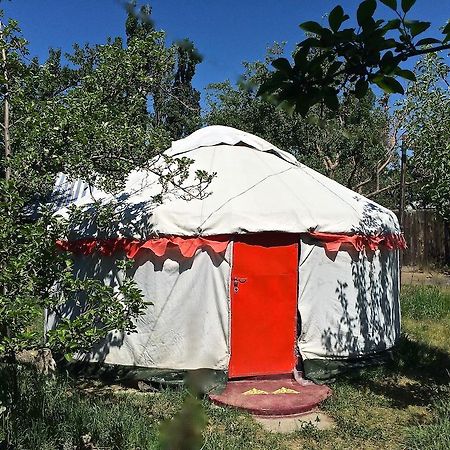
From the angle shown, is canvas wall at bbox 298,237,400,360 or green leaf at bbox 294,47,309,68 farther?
canvas wall at bbox 298,237,400,360

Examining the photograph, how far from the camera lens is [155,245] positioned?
18.4ft

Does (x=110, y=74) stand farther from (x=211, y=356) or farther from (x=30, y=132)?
(x=211, y=356)

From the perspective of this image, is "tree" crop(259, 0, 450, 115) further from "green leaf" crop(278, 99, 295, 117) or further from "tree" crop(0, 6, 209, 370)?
"tree" crop(0, 6, 209, 370)

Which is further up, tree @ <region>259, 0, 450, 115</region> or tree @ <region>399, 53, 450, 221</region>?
tree @ <region>399, 53, 450, 221</region>

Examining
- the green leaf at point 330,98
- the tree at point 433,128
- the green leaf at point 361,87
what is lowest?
the green leaf at point 330,98

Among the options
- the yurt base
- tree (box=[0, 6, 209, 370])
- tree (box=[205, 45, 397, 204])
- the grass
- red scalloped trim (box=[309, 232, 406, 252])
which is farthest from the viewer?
tree (box=[205, 45, 397, 204])

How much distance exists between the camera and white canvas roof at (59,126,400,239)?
563 cm

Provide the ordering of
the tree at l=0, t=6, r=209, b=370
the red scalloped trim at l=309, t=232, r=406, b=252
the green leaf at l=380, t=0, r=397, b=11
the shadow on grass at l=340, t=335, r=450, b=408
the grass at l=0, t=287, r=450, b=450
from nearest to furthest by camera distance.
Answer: the green leaf at l=380, t=0, r=397, b=11
the tree at l=0, t=6, r=209, b=370
the grass at l=0, t=287, r=450, b=450
the shadow on grass at l=340, t=335, r=450, b=408
the red scalloped trim at l=309, t=232, r=406, b=252

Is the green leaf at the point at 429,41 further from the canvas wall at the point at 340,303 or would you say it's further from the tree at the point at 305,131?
the tree at the point at 305,131

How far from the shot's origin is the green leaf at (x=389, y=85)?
1.59 meters

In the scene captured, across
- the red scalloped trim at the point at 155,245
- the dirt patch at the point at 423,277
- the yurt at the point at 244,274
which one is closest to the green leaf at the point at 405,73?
the yurt at the point at 244,274

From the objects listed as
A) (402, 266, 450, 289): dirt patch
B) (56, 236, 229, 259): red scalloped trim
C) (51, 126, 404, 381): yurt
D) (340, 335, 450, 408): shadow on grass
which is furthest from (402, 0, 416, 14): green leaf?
(402, 266, 450, 289): dirt patch

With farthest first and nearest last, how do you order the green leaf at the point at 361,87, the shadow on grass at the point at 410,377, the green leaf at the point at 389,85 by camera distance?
the shadow on grass at the point at 410,377, the green leaf at the point at 361,87, the green leaf at the point at 389,85

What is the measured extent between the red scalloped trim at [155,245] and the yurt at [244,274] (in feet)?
0.04
